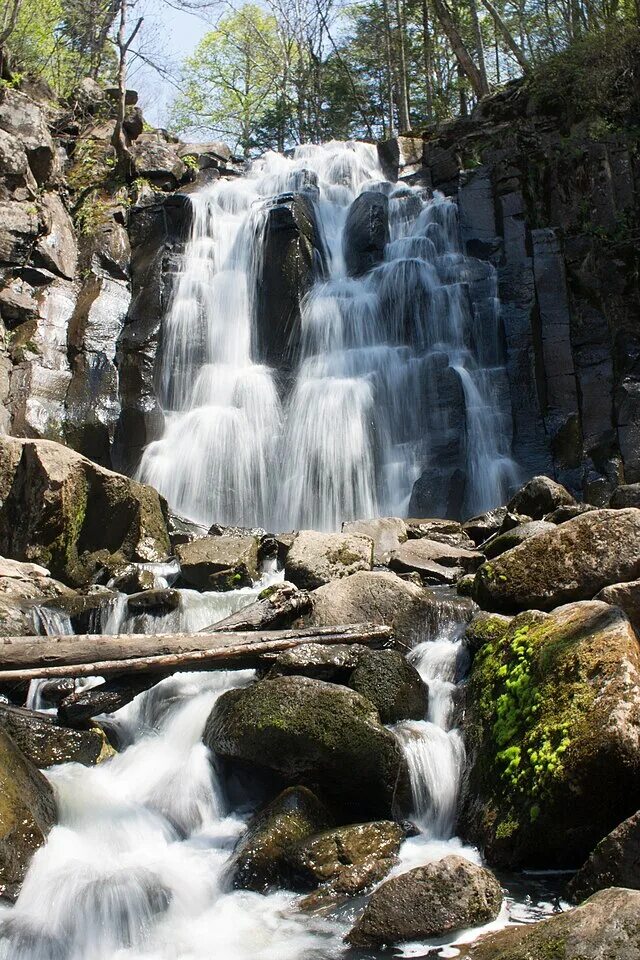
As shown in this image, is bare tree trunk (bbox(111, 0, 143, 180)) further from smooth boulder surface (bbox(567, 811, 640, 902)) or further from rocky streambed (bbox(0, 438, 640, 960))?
smooth boulder surface (bbox(567, 811, 640, 902))

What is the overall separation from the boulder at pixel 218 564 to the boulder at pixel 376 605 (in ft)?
8.13

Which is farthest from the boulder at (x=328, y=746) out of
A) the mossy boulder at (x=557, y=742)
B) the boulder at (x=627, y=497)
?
the boulder at (x=627, y=497)

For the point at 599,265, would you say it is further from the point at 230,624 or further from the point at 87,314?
the point at 230,624

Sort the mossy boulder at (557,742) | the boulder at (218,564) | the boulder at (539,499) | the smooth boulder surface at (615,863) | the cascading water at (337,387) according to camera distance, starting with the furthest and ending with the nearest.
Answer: the cascading water at (337,387) < the boulder at (539,499) < the boulder at (218,564) < the mossy boulder at (557,742) < the smooth boulder surface at (615,863)

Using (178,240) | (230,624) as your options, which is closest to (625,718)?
(230,624)

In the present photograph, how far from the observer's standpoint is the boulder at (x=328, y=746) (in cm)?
557

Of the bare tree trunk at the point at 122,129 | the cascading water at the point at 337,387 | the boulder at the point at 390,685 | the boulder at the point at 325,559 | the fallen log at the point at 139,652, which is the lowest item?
the boulder at the point at 390,685

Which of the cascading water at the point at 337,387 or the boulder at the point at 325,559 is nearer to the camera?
the boulder at the point at 325,559

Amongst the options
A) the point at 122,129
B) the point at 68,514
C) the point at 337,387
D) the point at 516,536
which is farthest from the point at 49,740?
the point at 122,129

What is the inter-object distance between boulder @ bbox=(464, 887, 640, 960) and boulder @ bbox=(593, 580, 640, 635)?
8.37ft

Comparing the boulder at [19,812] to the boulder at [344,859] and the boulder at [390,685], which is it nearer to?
the boulder at [344,859]

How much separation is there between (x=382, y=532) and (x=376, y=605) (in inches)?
131

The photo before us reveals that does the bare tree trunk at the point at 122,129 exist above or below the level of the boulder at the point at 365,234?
above

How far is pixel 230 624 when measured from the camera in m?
7.36
